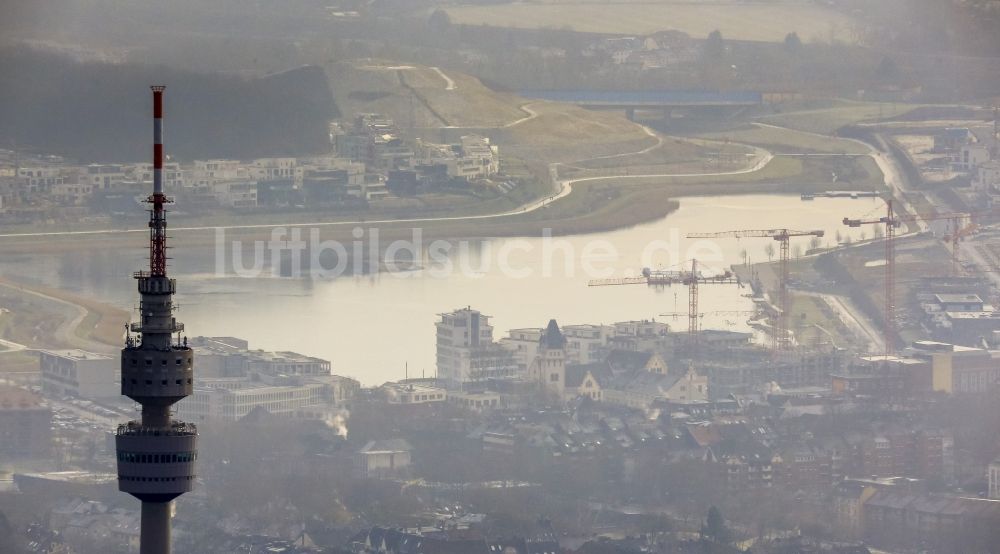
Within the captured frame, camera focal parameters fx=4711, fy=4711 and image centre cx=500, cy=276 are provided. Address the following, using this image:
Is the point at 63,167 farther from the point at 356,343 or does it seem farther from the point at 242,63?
the point at 356,343

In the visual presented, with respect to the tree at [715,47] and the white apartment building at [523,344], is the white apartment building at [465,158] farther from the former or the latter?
the white apartment building at [523,344]

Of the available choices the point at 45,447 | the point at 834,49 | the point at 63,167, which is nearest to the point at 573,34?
the point at 834,49

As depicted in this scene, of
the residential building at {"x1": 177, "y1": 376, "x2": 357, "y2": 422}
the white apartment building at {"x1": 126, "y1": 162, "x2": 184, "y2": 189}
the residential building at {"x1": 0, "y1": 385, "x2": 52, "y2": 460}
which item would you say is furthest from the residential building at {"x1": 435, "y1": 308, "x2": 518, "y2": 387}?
the white apartment building at {"x1": 126, "y1": 162, "x2": 184, "y2": 189}

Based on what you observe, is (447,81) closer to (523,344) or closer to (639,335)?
(639,335)

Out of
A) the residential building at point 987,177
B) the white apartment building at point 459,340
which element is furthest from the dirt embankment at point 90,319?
the residential building at point 987,177

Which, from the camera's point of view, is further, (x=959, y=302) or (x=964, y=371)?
(x=959, y=302)

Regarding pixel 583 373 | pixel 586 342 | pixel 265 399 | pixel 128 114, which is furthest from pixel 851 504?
pixel 128 114
